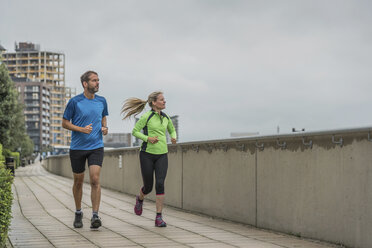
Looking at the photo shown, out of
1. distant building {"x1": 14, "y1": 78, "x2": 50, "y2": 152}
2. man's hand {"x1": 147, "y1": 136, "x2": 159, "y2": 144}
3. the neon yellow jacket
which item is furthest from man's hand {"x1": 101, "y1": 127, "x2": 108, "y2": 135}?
distant building {"x1": 14, "y1": 78, "x2": 50, "y2": 152}

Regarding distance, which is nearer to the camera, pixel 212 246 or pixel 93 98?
pixel 212 246

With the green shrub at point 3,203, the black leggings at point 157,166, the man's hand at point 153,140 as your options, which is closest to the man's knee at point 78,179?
the black leggings at point 157,166

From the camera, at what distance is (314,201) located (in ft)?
21.5

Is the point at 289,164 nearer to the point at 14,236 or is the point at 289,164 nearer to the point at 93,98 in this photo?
the point at 93,98

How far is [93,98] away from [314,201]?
3.15 m

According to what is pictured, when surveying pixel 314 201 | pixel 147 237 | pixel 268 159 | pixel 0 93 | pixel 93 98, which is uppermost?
pixel 0 93

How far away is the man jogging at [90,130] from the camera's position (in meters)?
7.33

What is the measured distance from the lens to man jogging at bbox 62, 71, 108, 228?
7332 millimetres

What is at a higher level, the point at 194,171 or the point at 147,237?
the point at 194,171

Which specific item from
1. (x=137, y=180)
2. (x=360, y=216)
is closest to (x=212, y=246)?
(x=360, y=216)

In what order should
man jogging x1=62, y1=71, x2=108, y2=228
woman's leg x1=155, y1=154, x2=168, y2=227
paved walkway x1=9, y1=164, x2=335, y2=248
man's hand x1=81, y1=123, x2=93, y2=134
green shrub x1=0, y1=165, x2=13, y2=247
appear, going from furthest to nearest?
woman's leg x1=155, y1=154, x2=168, y2=227, man jogging x1=62, y1=71, x2=108, y2=228, man's hand x1=81, y1=123, x2=93, y2=134, paved walkway x1=9, y1=164, x2=335, y2=248, green shrub x1=0, y1=165, x2=13, y2=247

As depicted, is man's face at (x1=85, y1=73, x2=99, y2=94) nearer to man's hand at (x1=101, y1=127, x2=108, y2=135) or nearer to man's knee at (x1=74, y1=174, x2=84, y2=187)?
man's hand at (x1=101, y1=127, x2=108, y2=135)

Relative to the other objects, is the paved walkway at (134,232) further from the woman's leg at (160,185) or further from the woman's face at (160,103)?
the woman's face at (160,103)

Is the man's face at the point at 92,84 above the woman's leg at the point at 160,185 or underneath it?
above
